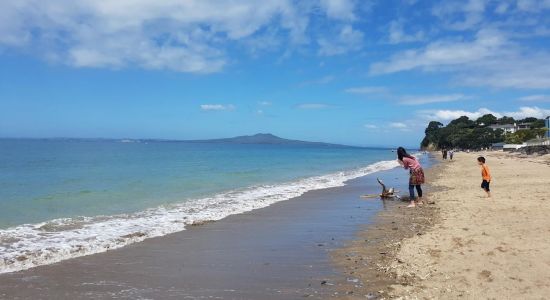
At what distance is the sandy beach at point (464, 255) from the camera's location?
19.1ft

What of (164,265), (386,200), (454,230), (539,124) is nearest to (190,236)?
(164,265)

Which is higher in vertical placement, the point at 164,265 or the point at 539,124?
the point at 539,124

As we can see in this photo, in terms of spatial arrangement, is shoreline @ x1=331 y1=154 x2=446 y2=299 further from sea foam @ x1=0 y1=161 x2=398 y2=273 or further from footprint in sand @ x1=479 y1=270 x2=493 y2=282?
sea foam @ x1=0 y1=161 x2=398 y2=273

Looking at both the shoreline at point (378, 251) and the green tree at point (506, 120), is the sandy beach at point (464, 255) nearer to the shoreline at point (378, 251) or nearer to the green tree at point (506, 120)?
the shoreline at point (378, 251)

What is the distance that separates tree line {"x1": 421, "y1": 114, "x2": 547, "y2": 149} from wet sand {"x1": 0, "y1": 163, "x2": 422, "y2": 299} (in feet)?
311

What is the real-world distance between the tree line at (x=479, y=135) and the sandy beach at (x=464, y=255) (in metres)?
91.1

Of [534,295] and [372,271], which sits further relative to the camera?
[372,271]

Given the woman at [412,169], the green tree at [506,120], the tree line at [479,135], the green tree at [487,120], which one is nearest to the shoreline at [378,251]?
the woman at [412,169]

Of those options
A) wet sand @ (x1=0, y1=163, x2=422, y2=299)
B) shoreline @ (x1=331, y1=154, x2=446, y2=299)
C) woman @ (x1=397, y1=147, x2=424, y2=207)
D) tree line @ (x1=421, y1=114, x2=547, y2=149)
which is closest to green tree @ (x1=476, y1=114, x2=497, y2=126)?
tree line @ (x1=421, y1=114, x2=547, y2=149)

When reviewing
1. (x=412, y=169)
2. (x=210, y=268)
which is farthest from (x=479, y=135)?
(x=210, y=268)

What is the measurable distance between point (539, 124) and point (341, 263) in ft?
431

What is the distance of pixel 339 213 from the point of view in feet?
45.0

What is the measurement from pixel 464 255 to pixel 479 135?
4662 inches

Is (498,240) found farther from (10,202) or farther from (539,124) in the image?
(539,124)
